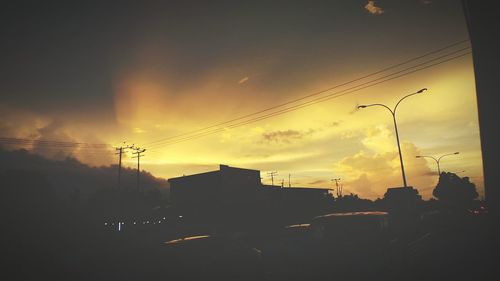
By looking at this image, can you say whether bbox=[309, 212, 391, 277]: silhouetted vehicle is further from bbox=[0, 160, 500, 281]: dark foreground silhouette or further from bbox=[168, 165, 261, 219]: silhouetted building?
bbox=[168, 165, 261, 219]: silhouetted building

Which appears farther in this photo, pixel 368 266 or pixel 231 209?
pixel 231 209

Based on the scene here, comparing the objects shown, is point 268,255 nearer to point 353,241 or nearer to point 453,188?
point 353,241

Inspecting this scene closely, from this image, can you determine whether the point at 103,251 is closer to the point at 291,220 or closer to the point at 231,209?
the point at 231,209

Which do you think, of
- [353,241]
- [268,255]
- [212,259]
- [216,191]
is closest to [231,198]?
[216,191]

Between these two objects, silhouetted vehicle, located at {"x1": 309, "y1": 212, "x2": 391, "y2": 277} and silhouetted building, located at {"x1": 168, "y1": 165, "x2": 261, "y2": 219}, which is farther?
silhouetted building, located at {"x1": 168, "y1": 165, "x2": 261, "y2": 219}

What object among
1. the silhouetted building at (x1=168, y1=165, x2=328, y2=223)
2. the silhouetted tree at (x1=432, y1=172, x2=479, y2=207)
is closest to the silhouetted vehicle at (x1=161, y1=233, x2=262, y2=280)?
the silhouetted building at (x1=168, y1=165, x2=328, y2=223)

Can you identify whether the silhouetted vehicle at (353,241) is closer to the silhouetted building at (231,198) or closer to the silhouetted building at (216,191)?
the silhouetted building at (231,198)

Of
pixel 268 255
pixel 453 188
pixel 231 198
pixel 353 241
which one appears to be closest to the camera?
pixel 353 241

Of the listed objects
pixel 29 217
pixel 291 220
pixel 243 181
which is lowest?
pixel 291 220

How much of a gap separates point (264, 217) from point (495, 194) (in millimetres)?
40063

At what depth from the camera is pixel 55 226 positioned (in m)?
27.4

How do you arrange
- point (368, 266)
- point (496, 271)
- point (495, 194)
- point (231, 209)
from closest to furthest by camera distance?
1. point (495, 194)
2. point (496, 271)
3. point (368, 266)
4. point (231, 209)

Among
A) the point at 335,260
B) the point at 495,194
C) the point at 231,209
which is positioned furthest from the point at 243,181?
the point at 495,194

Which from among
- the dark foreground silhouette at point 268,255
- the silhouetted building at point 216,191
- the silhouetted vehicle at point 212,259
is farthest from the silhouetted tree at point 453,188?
the silhouetted vehicle at point 212,259
